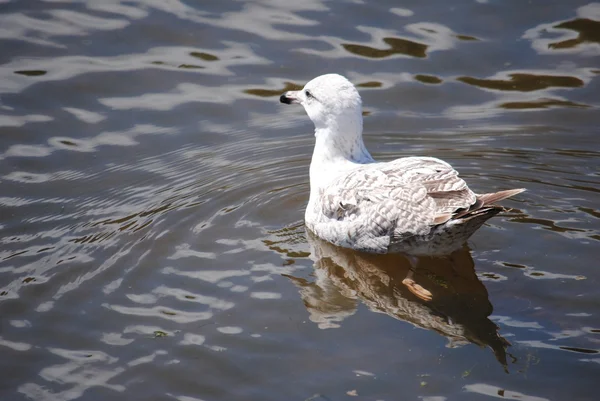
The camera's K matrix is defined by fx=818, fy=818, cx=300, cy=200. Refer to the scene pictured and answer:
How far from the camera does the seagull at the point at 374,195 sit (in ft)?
21.1

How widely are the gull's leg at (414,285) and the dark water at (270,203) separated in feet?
0.24

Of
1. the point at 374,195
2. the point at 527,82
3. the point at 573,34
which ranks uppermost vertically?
the point at 573,34

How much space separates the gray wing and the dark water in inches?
14.8

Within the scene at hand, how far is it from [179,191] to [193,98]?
1.95 meters

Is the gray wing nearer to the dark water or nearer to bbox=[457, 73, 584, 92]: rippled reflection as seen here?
the dark water

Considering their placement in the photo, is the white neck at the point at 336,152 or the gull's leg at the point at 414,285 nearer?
the gull's leg at the point at 414,285

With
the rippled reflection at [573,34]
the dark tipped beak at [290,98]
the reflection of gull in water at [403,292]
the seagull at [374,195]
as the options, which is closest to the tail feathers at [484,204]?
the seagull at [374,195]

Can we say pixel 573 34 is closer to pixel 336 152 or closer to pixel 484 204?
pixel 336 152

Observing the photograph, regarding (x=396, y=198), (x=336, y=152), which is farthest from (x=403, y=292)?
(x=336, y=152)

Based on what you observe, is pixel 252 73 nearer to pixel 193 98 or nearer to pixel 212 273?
pixel 193 98

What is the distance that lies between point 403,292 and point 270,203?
1.97 metres

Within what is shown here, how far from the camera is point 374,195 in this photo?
6910 millimetres

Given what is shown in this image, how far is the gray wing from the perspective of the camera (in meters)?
6.50

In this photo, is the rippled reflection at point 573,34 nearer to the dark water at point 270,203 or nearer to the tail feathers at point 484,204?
the dark water at point 270,203
